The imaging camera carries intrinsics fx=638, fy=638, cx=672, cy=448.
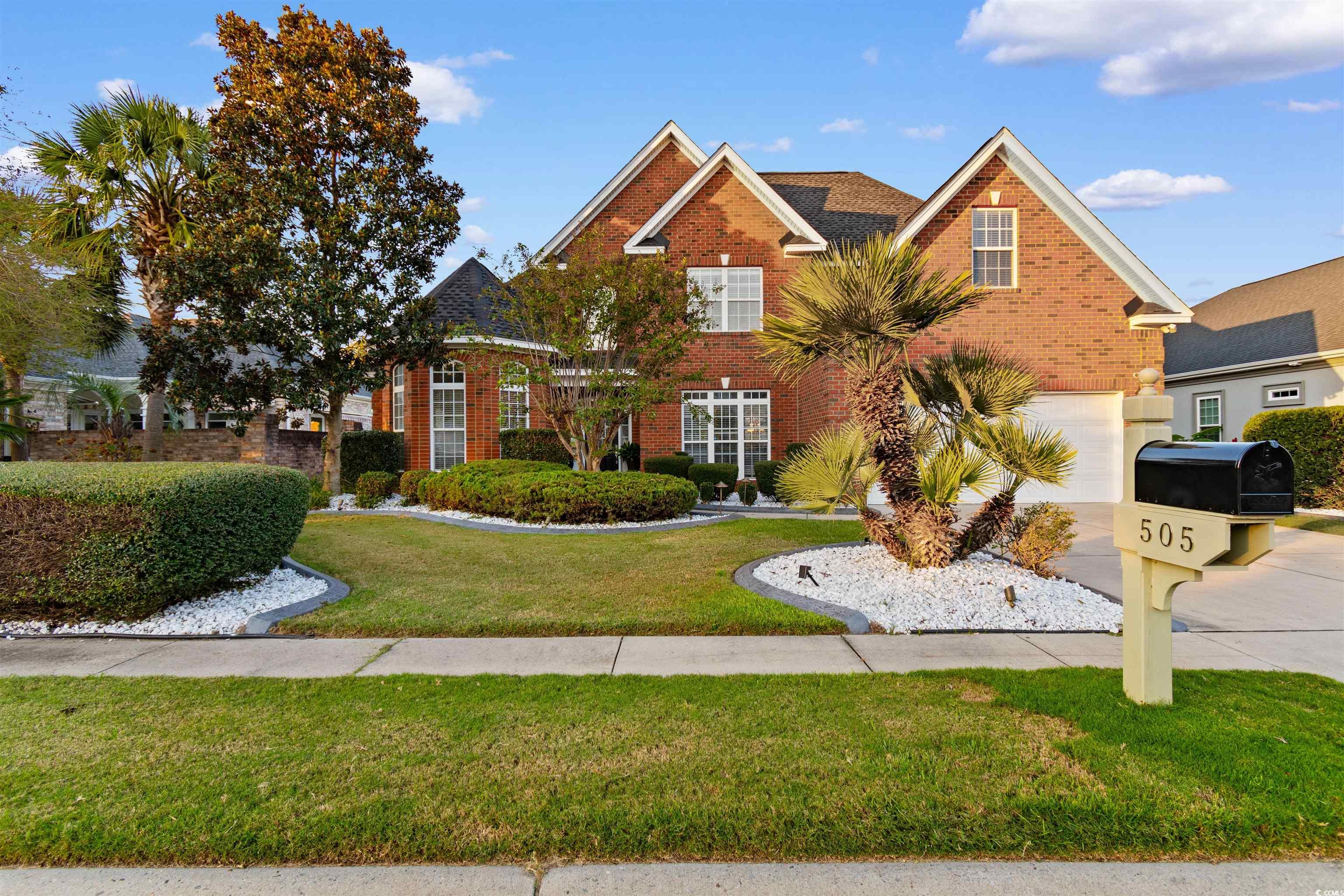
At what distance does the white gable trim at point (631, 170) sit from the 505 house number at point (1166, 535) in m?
14.8

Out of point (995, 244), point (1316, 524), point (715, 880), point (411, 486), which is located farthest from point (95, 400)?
point (1316, 524)

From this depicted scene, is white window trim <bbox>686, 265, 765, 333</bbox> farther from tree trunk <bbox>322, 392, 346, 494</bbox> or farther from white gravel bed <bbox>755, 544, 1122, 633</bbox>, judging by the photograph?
white gravel bed <bbox>755, 544, 1122, 633</bbox>

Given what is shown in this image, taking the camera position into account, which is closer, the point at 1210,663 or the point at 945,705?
the point at 945,705

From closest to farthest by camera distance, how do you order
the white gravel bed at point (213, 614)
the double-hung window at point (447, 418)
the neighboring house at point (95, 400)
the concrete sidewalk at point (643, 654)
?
the concrete sidewalk at point (643, 654) → the white gravel bed at point (213, 614) → the double-hung window at point (447, 418) → the neighboring house at point (95, 400)

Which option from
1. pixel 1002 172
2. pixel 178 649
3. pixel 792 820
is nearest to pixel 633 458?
pixel 1002 172

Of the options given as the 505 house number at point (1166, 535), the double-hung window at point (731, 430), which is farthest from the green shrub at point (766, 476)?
the 505 house number at point (1166, 535)

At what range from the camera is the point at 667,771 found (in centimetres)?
297

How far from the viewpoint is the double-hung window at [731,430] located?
623 inches

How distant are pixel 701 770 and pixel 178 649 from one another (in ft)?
14.6

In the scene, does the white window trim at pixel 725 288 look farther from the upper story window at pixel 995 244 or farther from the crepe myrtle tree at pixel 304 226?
the crepe myrtle tree at pixel 304 226

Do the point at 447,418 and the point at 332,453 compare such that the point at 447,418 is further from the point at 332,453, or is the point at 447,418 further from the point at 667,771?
the point at 667,771

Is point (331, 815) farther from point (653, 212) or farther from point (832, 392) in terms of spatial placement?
point (653, 212)

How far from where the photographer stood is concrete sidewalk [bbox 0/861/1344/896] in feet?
7.45

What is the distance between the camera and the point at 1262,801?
2.71 m
